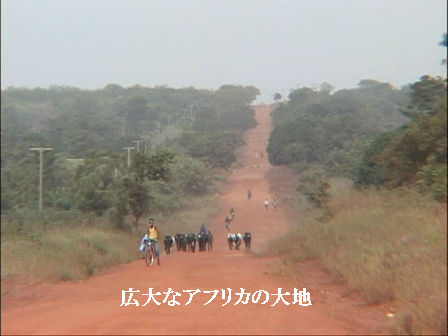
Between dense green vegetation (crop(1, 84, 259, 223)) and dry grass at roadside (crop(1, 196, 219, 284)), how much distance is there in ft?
2.06

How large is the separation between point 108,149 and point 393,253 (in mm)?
23200

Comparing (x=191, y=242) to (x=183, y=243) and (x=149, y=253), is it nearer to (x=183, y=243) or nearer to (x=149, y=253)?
(x=183, y=243)

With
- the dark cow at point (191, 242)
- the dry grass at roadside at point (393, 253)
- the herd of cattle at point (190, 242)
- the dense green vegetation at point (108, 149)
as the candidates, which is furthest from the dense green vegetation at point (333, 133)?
the dry grass at roadside at point (393, 253)

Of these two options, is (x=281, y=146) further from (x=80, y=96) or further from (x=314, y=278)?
(x=314, y=278)

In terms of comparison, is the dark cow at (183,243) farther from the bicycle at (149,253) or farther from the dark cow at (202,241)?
the bicycle at (149,253)

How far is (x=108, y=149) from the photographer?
32.8 m

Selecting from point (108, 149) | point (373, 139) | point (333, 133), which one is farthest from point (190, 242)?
point (333, 133)

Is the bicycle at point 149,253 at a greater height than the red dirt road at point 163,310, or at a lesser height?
greater

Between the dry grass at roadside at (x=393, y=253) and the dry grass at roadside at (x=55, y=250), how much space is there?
4.73 meters

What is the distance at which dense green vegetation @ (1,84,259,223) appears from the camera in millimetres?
19516

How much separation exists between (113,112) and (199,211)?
35.6ft

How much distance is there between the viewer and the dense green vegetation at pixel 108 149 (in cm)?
1952

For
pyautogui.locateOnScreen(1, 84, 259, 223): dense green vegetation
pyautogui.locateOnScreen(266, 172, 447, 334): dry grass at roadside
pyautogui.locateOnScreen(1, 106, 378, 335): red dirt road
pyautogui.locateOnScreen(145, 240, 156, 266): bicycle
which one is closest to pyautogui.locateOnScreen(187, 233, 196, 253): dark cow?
pyautogui.locateOnScreen(1, 84, 259, 223): dense green vegetation

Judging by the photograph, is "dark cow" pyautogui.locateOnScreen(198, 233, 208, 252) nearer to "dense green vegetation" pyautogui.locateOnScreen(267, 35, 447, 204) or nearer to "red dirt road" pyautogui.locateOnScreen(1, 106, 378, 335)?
"dense green vegetation" pyautogui.locateOnScreen(267, 35, 447, 204)
